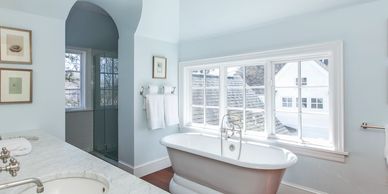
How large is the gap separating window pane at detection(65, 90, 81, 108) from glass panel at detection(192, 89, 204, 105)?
2.21 meters

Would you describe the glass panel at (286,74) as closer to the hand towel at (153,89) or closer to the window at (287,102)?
the window at (287,102)

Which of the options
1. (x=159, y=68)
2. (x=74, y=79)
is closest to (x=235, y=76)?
(x=159, y=68)

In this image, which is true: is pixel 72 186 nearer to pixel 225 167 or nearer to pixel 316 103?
pixel 225 167

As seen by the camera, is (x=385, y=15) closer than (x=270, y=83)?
Yes

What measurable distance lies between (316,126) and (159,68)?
7.46ft

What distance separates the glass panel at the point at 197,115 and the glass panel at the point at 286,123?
1262 millimetres

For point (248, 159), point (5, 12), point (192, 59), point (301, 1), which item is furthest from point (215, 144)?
point (5, 12)

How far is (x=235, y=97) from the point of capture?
10.6 feet

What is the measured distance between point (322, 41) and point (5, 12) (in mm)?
3170

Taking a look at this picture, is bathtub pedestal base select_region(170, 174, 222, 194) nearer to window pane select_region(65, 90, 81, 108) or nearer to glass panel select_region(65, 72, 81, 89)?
window pane select_region(65, 90, 81, 108)

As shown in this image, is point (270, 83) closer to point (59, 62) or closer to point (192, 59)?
point (192, 59)

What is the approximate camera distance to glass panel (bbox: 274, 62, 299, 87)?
263cm

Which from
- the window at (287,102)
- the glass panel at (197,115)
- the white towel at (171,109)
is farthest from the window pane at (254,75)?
the white towel at (171,109)

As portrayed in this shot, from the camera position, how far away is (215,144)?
2.96 meters
